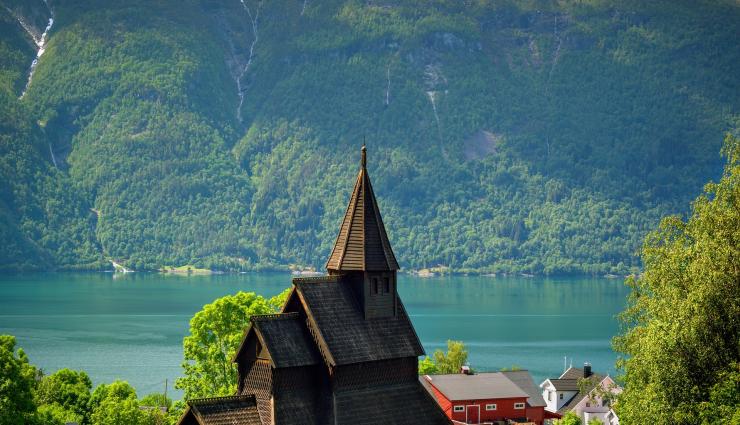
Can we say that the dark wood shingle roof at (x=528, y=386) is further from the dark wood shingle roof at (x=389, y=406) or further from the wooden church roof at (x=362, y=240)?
the wooden church roof at (x=362, y=240)

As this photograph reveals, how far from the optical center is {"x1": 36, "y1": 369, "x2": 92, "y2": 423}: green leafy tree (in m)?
59.7

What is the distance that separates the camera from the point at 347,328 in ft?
127

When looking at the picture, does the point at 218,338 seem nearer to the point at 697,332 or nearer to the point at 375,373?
the point at 375,373

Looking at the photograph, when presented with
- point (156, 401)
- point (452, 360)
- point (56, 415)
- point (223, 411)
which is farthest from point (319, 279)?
point (452, 360)

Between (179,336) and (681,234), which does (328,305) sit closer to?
(681,234)

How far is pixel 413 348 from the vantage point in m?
40.1

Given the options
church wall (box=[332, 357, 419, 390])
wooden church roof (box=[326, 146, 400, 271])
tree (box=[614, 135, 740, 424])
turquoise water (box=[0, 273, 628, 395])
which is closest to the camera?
tree (box=[614, 135, 740, 424])

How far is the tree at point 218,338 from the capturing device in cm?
5219

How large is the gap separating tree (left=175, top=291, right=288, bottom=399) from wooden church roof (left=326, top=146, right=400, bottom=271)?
12548mm

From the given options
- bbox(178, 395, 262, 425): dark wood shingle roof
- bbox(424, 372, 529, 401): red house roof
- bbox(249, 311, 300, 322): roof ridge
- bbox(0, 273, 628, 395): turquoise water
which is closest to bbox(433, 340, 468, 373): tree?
bbox(424, 372, 529, 401): red house roof

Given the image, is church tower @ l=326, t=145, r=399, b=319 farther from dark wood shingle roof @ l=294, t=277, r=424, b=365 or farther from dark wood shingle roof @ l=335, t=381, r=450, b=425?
dark wood shingle roof @ l=335, t=381, r=450, b=425

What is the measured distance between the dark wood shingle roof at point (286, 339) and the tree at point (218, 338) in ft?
46.5

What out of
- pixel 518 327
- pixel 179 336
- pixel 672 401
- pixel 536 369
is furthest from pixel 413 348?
pixel 518 327

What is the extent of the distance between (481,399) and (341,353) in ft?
105
